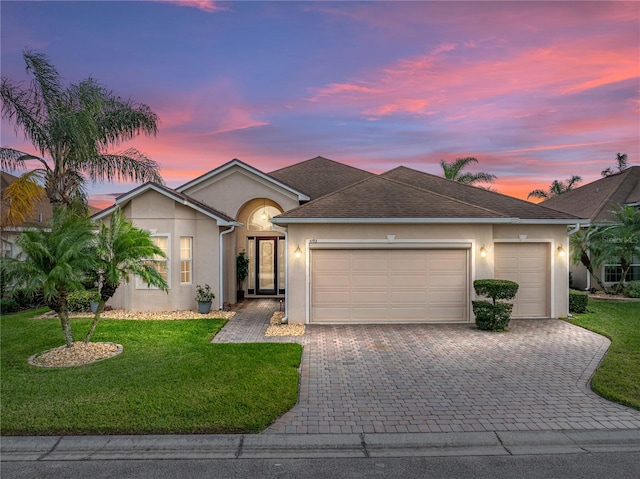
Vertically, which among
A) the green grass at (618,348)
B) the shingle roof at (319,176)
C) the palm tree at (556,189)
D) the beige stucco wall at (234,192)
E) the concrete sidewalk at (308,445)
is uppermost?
the palm tree at (556,189)

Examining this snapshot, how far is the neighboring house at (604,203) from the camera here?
58.2ft

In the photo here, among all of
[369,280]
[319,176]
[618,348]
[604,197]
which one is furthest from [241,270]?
[604,197]

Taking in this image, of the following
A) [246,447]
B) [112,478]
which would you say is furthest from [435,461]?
[112,478]

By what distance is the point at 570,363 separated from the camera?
783 centimetres

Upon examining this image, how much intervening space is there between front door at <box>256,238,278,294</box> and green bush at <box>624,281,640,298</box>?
15.1 m

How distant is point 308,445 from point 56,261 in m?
6.34

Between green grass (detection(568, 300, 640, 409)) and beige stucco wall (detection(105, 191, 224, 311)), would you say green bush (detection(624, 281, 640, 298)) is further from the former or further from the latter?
beige stucco wall (detection(105, 191, 224, 311))

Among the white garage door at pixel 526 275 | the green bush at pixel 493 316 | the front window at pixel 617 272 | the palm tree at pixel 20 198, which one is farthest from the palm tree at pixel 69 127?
the front window at pixel 617 272

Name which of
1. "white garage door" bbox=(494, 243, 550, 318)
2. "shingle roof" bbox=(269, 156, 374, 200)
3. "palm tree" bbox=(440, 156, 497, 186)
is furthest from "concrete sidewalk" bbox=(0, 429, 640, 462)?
"palm tree" bbox=(440, 156, 497, 186)

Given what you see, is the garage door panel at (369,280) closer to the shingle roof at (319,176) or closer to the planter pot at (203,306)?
the planter pot at (203,306)

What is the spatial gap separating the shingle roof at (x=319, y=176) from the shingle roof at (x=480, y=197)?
294 cm

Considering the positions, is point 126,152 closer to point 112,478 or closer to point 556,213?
point 112,478

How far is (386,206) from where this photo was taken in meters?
12.0

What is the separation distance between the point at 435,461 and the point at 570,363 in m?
5.17
